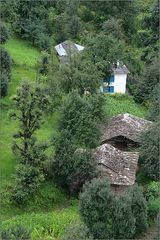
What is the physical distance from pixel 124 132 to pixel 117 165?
492cm

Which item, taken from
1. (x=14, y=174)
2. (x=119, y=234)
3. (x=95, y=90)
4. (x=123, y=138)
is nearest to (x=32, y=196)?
(x=14, y=174)

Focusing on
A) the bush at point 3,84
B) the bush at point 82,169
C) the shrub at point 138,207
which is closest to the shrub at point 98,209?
the shrub at point 138,207

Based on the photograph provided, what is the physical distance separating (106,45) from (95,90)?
649 cm

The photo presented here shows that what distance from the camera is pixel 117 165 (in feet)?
113

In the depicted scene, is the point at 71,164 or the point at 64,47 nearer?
the point at 71,164

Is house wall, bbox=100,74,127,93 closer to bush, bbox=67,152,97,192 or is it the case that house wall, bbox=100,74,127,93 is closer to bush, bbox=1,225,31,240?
bush, bbox=67,152,97,192

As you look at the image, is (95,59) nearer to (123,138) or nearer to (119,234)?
(123,138)

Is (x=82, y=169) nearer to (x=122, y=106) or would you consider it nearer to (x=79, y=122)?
(x=79, y=122)

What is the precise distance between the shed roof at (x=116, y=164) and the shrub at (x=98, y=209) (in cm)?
407

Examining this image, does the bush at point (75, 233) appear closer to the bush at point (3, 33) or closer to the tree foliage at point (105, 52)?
the tree foliage at point (105, 52)

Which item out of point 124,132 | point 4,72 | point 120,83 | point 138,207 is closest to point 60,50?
point 120,83

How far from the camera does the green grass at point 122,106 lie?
46.3m

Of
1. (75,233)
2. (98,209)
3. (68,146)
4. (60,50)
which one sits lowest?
(98,209)

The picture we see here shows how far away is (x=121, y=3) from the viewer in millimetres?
66625
